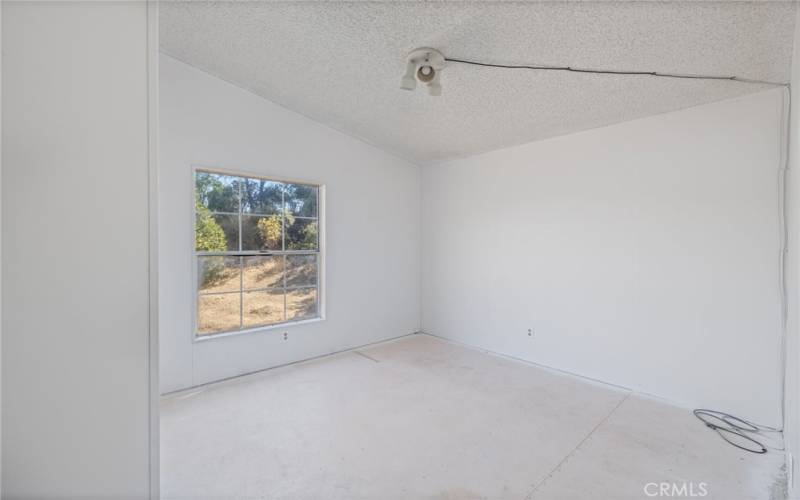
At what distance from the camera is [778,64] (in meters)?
2.24

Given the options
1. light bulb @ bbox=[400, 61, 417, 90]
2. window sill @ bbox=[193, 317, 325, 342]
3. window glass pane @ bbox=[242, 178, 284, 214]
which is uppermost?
light bulb @ bbox=[400, 61, 417, 90]

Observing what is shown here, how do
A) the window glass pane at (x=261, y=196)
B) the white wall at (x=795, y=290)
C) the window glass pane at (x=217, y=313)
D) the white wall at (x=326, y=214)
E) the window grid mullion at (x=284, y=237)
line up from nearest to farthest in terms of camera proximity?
1. the white wall at (x=795, y=290)
2. the white wall at (x=326, y=214)
3. the window glass pane at (x=217, y=313)
4. the window glass pane at (x=261, y=196)
5. the window grid mullion at (x=284, y=237)

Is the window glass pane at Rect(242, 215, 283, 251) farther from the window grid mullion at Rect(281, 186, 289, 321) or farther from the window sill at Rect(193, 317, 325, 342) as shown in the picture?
the window sill at Rect(193, 317, 325, 342)

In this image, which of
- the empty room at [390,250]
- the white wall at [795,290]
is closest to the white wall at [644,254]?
the empty room at [390,250]

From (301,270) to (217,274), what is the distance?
904mm

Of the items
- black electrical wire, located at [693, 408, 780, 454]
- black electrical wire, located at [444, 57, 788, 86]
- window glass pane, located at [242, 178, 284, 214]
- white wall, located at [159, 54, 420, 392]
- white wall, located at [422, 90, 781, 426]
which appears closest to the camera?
black electrical wire, located at [693, 408, 780, 454]

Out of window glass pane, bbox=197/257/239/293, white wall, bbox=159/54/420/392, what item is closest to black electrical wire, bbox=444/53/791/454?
white wall, bbox=159/54/420/392

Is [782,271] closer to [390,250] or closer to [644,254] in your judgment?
[644,254]

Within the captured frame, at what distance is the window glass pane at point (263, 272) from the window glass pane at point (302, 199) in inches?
22.8

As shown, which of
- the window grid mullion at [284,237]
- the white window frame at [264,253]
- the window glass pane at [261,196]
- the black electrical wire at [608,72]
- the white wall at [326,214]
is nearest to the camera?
the black electrical wire at [608,72]

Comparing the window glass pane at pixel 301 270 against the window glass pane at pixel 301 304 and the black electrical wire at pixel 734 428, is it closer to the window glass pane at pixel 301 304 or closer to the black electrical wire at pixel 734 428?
the window glass pane at pixel 301 304

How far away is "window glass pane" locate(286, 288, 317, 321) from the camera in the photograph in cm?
397

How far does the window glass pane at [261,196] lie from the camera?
3607 millimetres

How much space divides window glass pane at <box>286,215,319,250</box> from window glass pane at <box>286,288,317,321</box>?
520 millimetres
